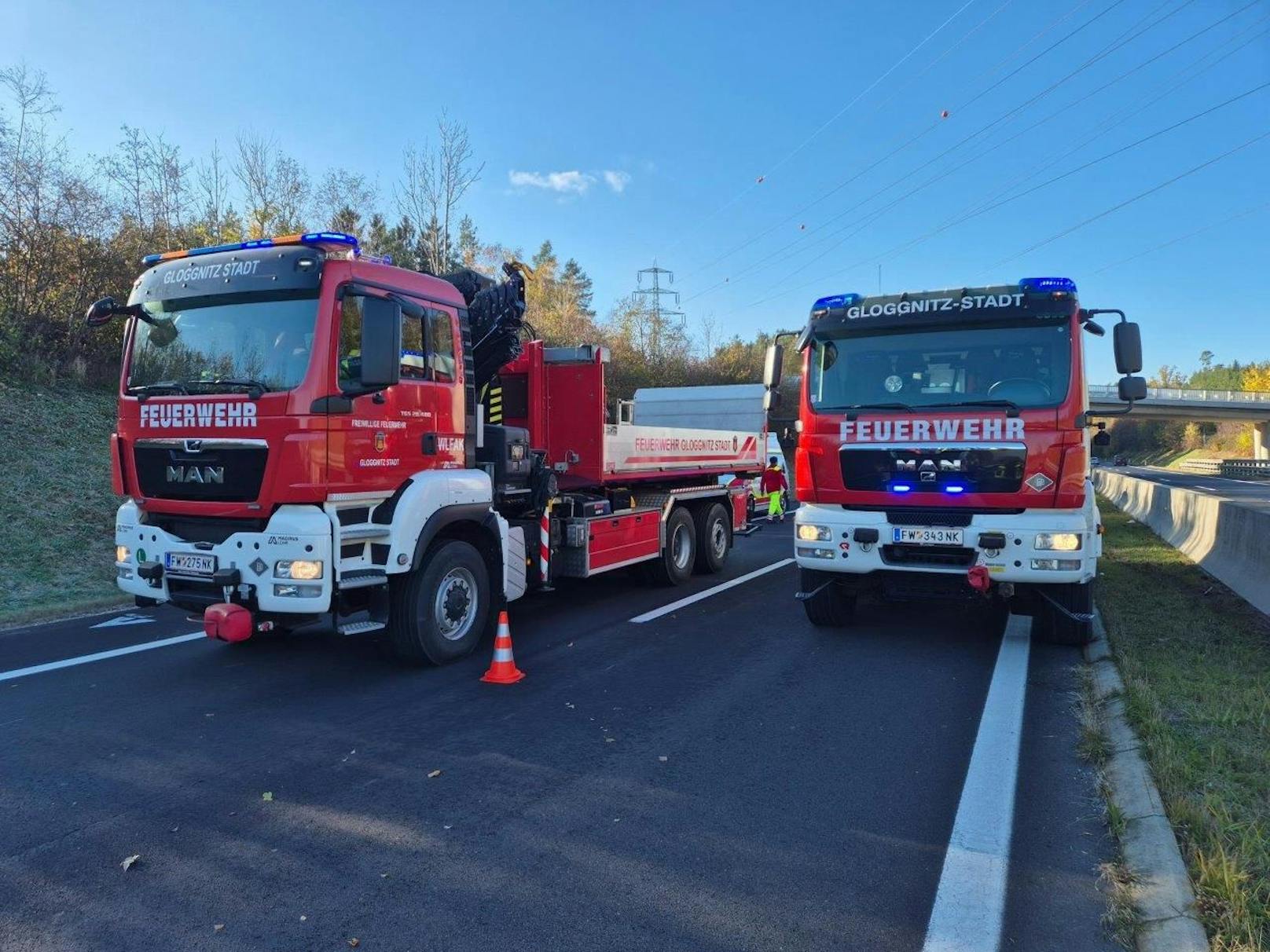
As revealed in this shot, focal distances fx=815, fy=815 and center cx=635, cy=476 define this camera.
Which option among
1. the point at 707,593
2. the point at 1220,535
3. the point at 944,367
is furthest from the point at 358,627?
the point at 1220,535

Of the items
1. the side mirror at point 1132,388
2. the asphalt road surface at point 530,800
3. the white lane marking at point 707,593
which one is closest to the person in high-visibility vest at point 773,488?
the white lane marking at point 707,593

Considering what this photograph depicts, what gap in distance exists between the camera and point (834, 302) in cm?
747

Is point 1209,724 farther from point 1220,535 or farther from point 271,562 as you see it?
point 1220,535

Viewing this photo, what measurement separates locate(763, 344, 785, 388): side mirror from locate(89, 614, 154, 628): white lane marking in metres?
6.43

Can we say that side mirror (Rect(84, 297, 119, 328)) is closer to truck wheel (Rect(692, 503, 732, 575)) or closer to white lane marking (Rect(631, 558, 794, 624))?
white lane marking (Rect(631, 558, 794, 624))

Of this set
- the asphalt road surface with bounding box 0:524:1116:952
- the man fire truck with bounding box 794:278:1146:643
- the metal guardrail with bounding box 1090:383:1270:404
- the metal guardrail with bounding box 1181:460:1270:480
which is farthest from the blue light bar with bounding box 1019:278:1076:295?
the metal guardrail with bounding box 1090:383:1270:404

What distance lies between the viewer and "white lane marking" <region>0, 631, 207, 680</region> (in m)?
5.98

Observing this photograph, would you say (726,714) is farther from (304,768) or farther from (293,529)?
(293,529)

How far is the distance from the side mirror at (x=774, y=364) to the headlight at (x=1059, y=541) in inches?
112

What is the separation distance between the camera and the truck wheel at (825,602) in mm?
7395

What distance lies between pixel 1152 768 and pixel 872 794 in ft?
4.51

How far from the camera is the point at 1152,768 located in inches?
156

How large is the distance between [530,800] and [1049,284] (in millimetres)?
5703

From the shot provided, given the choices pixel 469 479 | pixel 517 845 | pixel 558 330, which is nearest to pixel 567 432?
pixel 469 479
